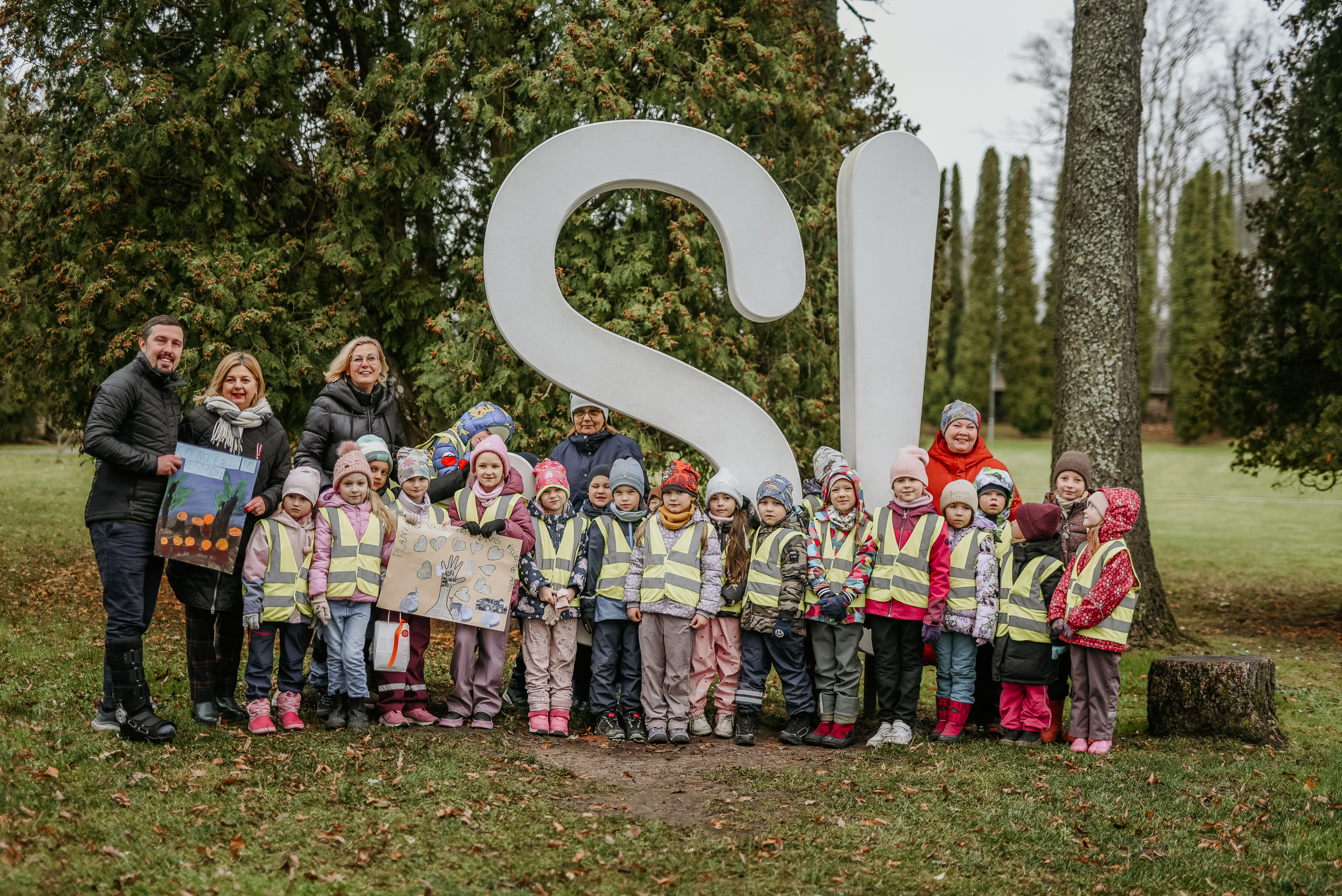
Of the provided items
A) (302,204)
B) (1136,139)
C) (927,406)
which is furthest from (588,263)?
(927,406)

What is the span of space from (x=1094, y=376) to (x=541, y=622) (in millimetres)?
5894

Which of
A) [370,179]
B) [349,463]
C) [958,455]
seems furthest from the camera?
[370,179]

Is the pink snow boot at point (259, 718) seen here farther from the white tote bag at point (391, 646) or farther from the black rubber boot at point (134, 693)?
the white tote bag at point (391, 646)

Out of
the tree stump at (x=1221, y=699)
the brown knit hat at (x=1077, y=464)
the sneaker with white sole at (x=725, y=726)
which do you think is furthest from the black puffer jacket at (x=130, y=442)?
the tree stump at (x=1221, y=699)

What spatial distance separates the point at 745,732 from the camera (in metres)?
5.74

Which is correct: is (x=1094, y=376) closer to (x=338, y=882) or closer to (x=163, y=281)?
(x=338, y=882)

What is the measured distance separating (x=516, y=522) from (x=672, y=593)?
947mm

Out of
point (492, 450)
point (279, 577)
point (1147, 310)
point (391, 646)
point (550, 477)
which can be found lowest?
point (391, 646)

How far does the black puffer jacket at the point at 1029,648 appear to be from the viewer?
5598 mm

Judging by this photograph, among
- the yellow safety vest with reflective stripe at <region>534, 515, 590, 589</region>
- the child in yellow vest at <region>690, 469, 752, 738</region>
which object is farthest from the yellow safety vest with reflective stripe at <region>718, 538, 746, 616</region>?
the yellow safety vest with reflective stripe at <region>534, 515, 590, 589</region>

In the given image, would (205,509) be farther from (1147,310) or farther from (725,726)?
(1147,310)

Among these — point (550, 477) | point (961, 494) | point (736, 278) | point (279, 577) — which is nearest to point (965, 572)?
point (961, 494)

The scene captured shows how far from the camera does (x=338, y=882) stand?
3545 millimetres

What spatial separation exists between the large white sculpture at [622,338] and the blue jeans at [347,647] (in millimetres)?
1708
